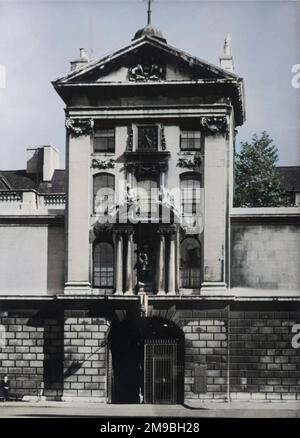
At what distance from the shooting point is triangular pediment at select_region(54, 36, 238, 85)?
4394cm

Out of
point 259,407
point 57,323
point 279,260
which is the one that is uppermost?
point 279,260

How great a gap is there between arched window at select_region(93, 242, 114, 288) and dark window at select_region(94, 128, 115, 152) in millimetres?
4197

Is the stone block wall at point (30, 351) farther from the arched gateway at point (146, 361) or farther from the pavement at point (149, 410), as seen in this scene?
the arched gateway at point (146, 361)

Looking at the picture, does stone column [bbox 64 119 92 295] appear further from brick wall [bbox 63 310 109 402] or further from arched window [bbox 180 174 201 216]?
arched window [bbox 180 174 201 216]

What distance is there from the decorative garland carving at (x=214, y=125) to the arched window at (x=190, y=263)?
4751 millimetres

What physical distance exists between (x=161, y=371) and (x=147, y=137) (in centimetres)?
1009

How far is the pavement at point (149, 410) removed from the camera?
38.3m

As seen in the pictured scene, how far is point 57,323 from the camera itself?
45.2 metres

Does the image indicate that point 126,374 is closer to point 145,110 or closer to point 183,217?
point 183,217

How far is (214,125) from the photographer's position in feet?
147

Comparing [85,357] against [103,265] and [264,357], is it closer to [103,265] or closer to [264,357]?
[103,265]

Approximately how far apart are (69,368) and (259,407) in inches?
328

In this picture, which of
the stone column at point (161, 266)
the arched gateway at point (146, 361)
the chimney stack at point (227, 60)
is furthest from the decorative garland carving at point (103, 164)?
the arched gateway at point (146, 361)
